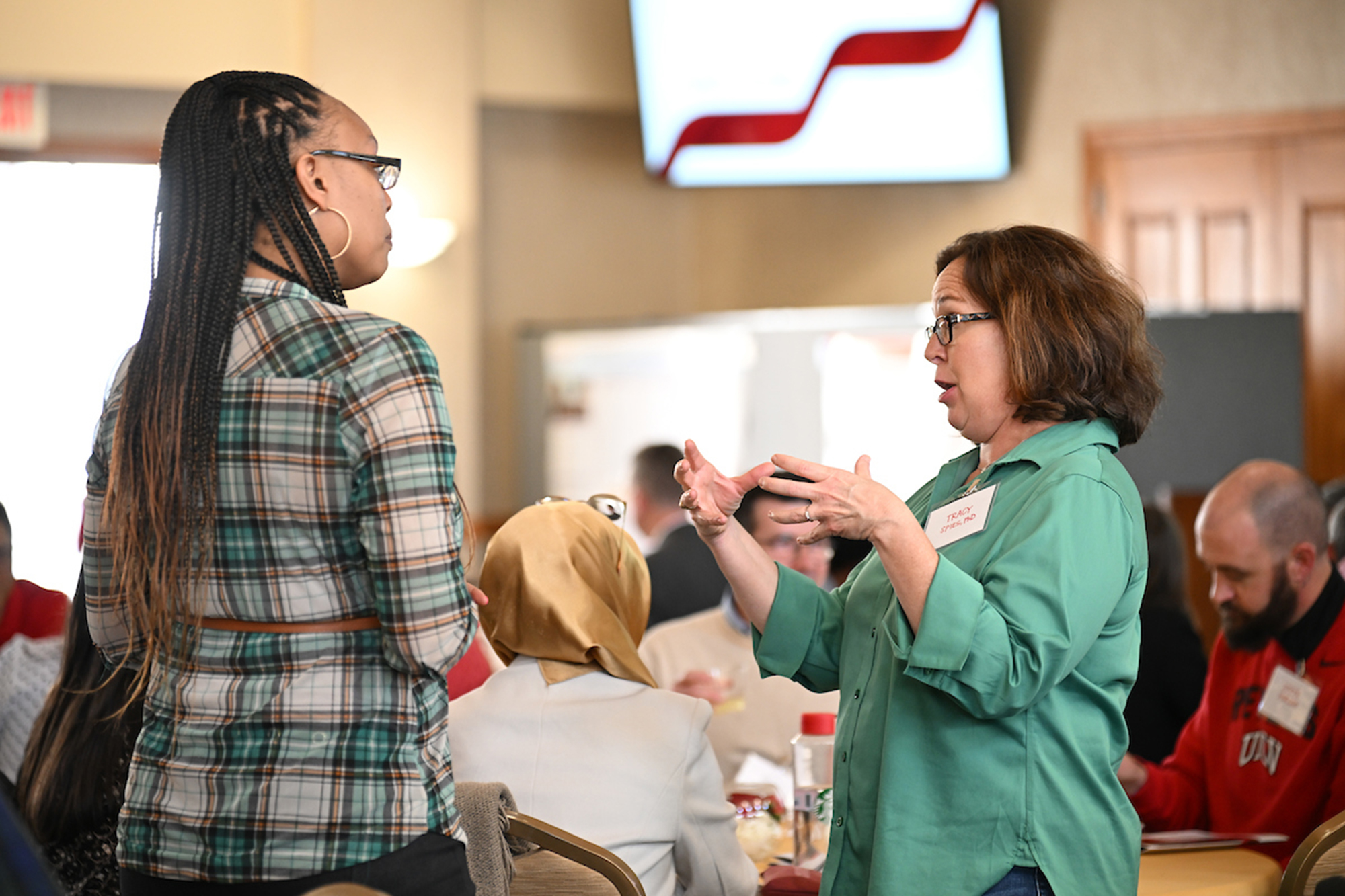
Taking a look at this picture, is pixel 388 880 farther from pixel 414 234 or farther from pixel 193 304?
pixel 414 234

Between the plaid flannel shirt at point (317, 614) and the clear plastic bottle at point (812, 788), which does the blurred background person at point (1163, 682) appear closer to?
the clear plastic bottle at point (812, 788)

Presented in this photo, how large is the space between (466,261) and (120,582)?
16.5 feet

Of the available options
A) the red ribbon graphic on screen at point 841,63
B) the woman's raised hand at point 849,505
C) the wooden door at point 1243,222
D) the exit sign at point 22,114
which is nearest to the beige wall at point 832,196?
the wooden door at point 1243,222

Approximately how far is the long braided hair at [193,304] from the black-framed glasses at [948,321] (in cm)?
77

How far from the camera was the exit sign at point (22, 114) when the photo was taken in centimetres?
558

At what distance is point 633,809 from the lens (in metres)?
1.94

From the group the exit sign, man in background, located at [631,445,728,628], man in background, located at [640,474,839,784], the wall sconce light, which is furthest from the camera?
the wall sconce light

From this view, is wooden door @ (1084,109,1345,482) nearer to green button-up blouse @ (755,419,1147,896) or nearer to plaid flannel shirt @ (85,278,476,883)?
green button-up blouse @ (755,419,1147,896)

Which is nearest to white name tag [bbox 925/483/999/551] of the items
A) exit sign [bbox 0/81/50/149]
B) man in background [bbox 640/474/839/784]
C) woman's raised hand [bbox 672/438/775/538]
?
woman's raised hand [bbox 672/438/775/538]

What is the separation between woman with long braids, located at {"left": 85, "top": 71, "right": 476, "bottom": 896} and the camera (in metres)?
1.23

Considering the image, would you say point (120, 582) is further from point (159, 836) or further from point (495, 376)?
point (495, 376)

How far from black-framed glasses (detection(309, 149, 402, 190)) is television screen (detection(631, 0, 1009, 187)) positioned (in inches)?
199

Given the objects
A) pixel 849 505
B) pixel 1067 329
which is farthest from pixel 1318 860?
pixel 849 505

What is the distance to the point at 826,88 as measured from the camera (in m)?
6.29
